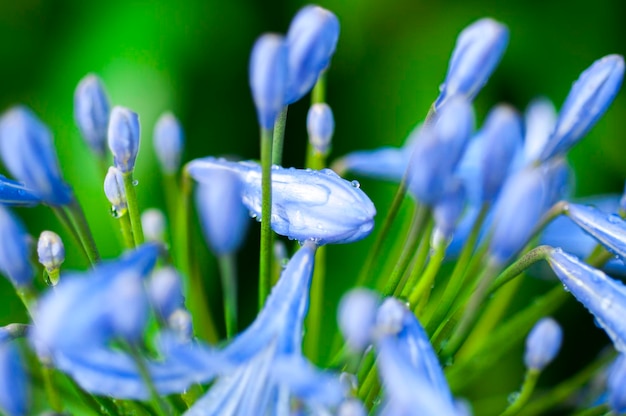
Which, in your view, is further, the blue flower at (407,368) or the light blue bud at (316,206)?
the light blue bud at (316,206)

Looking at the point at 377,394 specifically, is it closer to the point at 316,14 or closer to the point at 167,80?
the point at 316,14

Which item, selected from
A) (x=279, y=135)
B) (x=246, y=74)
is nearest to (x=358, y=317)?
(x=279, y=135)

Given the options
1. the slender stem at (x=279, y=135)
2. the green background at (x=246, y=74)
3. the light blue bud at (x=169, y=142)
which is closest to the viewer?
the slender stem at (x=279, y=135)

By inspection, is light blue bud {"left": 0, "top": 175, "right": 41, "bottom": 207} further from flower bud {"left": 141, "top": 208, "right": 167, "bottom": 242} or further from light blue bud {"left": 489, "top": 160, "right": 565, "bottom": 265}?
light blue bud {"left": 489, "top": 160, "right": 565, "bottom": 265}

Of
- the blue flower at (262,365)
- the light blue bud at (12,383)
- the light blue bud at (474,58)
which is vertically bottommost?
the blue flower at (262,365)

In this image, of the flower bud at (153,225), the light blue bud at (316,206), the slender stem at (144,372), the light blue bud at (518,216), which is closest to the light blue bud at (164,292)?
the slender stem at (144,372)

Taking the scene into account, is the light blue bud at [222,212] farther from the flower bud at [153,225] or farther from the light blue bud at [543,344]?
the flower bud at [153,225]
